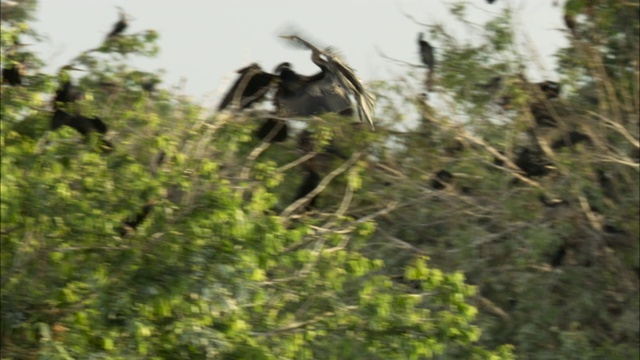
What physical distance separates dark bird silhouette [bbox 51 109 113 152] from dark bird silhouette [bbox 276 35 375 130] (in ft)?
3.23

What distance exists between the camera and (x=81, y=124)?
6.72 meters

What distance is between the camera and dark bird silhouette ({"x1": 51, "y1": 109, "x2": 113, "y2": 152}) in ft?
22.0

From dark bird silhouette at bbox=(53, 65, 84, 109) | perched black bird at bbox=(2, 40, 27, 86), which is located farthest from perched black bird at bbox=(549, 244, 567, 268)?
perched black bird at bbox=(2, 40, 27, 86)

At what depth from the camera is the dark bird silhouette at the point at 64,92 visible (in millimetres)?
6891

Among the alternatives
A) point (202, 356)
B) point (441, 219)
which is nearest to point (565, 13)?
point (441, 219)

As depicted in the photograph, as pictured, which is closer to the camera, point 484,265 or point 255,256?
point 255,256

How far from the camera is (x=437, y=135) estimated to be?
1084 centimetres

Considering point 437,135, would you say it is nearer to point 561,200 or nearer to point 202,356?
point 561,200

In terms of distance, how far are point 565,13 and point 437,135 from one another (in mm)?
1508

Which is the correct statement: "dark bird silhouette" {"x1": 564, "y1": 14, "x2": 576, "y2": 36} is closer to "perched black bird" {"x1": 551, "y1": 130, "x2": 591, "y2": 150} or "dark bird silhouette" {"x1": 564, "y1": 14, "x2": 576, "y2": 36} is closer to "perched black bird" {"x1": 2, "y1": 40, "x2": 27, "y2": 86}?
"perched black bird" {"x1": 551, "y1": 130, "x2": 591, "y2": 150}

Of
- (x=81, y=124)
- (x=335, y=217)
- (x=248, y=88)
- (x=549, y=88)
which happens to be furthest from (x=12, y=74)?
(x=549, y=88)

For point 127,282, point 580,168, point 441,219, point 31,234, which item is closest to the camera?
point 127,282

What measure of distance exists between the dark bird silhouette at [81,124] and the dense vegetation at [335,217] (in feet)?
0.04

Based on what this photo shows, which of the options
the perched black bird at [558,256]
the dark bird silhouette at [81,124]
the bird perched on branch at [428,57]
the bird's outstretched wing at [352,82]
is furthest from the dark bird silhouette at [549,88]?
the dark bird silhouette at [81,124]
